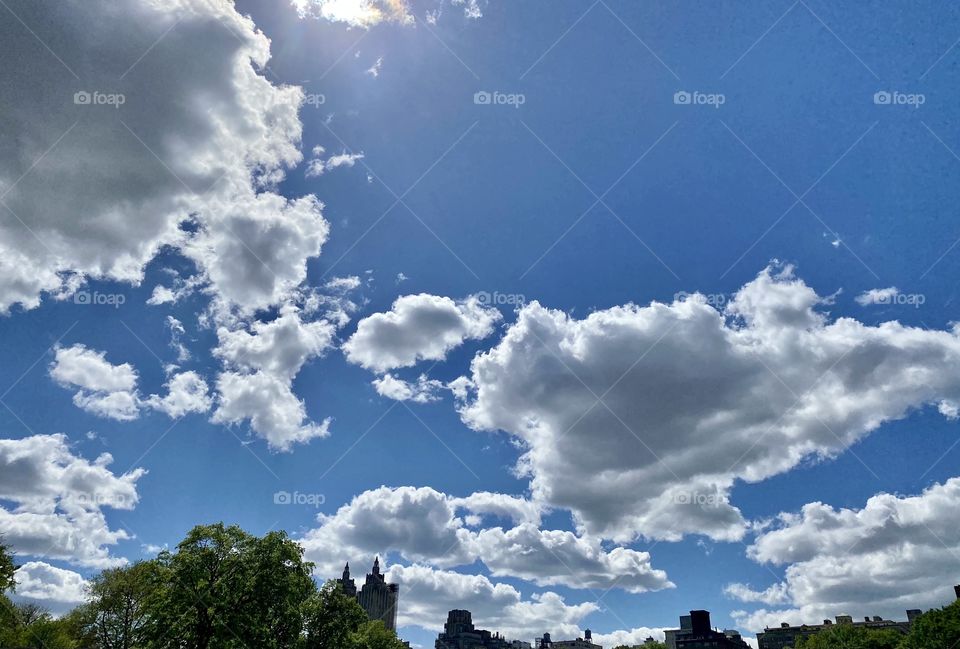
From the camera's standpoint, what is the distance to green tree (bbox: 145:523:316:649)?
34.9m

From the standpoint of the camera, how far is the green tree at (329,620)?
168 ft

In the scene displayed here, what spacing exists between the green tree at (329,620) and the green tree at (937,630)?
6758 centimetres

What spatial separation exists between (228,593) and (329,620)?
19.1 metres

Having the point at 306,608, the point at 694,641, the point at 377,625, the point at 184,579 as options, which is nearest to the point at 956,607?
the point at 377,625

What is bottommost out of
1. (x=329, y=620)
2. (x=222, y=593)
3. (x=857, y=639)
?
(x=857, y=639)

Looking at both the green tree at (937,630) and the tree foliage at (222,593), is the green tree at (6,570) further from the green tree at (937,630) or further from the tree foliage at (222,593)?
Result: the green tree at (937,630)

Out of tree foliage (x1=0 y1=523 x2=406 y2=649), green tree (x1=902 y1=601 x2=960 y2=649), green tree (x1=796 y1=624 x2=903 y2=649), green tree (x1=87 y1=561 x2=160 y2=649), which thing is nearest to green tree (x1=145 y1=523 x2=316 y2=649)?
tree foliage (x1=0 y1=523 x2=406 y2=649)

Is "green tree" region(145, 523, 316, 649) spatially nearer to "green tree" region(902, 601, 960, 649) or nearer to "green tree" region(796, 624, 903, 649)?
"green tree" region(902, 601, 960, 649)

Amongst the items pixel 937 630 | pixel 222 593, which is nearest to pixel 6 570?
pixel 222 593

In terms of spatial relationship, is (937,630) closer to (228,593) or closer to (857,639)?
(857,639)

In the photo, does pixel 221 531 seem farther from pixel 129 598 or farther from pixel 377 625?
pixel 377 625

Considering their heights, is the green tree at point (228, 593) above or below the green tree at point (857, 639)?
above

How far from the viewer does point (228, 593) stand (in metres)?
36.3

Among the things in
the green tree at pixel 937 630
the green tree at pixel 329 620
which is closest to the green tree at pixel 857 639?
the green tree at pixel 937 630
